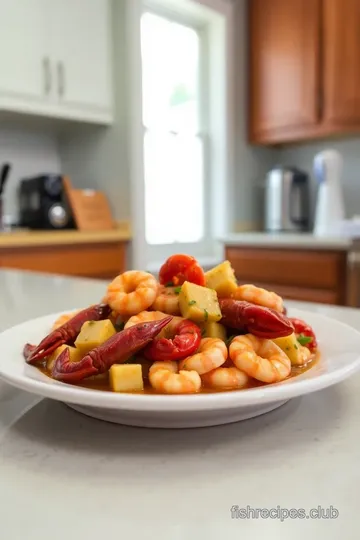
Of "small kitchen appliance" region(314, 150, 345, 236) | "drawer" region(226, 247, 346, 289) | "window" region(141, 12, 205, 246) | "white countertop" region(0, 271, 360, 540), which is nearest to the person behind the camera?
"white countertop" region(0, 271, 360, 540)

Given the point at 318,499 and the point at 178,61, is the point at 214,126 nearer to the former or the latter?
the point at 178,61

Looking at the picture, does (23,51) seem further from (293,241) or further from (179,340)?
(179,340)

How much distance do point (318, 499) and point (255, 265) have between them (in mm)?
2808

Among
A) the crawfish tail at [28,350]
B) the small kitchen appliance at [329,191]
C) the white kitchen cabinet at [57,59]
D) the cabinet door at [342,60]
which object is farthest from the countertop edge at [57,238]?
the crawfish tail at [28,350]

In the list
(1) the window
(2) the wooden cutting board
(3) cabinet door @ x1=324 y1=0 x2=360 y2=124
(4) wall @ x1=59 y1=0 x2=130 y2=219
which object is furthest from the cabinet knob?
(3) cabinet door @ x1=324 y1=0 x2=360 y2=124

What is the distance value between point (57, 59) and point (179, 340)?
2686 mm

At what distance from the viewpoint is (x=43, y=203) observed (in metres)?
2.92

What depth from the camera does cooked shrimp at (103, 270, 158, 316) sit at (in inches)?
21.5

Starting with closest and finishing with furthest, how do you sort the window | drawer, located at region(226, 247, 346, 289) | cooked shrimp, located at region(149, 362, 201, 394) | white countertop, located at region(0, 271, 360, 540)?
white countertop, located at region(0, 271, 360, 540) → cooked shrimp, located at region(149, 362, 201, 394) → drawer, located at region(226, 247, 346, 289) → the window

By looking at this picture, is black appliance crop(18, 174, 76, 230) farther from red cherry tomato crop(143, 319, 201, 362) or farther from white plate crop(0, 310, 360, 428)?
red cherry tomato crop(143, 319, 201, 362)

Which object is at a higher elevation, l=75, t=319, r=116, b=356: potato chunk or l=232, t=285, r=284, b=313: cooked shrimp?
l=232, t=285, r=284, b=313: cooked shrimp

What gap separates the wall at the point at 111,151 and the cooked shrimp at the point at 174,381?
2.69 m

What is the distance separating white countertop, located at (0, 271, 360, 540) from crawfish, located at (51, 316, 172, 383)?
46 mm

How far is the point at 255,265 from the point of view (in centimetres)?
313
